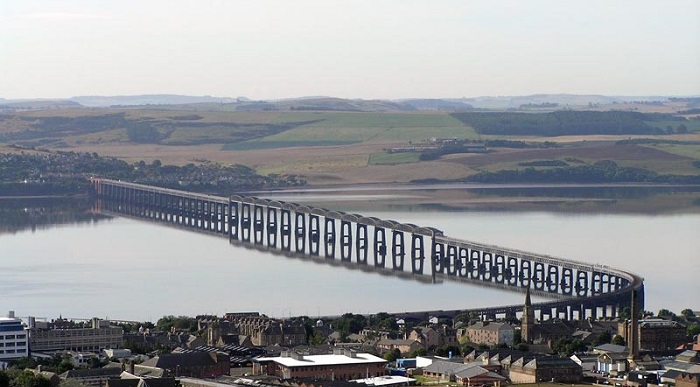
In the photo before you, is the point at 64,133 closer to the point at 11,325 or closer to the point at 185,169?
the point at 185,169

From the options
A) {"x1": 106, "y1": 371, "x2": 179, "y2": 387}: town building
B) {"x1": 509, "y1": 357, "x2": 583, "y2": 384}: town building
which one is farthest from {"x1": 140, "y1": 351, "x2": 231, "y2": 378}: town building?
{"x1": 509, "y1": 357, "x2": 583, "y2": 384}: town building

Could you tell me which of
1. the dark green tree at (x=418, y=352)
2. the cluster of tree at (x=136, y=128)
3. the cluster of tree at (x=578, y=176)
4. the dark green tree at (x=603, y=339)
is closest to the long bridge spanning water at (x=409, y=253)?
the dark green tree at (x=603, y=339)

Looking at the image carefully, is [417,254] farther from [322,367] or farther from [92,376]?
[92,376]

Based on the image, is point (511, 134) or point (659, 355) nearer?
point (659, 355)

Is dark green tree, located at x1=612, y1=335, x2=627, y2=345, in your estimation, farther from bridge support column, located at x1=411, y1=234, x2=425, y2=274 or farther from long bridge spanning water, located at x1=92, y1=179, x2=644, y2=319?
bridge support column, located at x1=411, y1=234, x2=425, y2=274

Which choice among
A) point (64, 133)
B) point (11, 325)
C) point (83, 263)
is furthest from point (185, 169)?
point (11, 325)

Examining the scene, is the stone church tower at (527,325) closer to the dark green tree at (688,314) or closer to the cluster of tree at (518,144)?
the dark green tree at (688,314)
